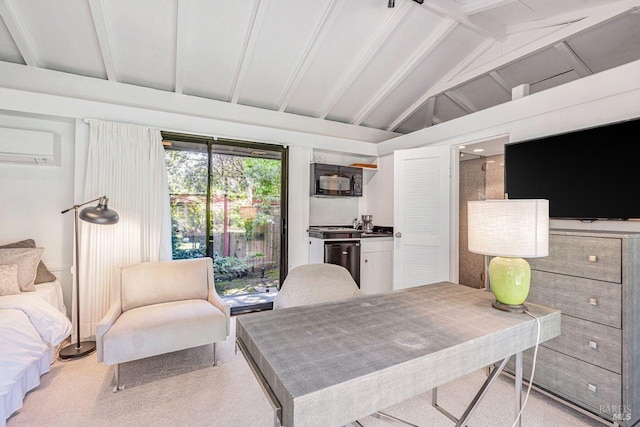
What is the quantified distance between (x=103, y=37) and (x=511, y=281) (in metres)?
3.80

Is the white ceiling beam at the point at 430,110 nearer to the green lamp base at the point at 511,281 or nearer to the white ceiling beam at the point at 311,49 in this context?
the white ceiling beam at the point at 311,49

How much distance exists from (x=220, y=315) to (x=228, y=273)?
149 centimetres

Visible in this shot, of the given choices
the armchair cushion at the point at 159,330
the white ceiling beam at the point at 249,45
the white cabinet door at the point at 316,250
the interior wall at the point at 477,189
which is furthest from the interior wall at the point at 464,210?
the armchair cushion at the point at 159,330

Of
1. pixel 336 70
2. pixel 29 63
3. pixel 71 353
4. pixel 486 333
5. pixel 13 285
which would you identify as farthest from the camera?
pixel 336 70

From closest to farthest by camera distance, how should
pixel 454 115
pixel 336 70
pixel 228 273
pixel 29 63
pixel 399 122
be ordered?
1. pixel 29 63
2. pixel 336 70
3. pixel 228 273
4. pixel 454 115
5. pixel 399 122

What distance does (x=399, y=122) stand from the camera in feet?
15.5

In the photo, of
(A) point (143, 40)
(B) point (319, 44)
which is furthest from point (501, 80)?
(A) point (143, 40)

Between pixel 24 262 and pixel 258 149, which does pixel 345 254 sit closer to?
pixel 258 149

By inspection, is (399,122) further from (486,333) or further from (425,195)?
(486,333)

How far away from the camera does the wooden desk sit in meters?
0.79

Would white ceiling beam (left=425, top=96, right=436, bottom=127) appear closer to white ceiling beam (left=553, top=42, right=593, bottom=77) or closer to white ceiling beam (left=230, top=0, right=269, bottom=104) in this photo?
white ceiling beam (left=553, top=42, right=593, bottom=77)

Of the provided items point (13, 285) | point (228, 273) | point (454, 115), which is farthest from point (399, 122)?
point (13, 285)

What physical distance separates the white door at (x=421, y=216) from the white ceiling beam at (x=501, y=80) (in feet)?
3.20

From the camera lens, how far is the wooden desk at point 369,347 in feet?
2.60
